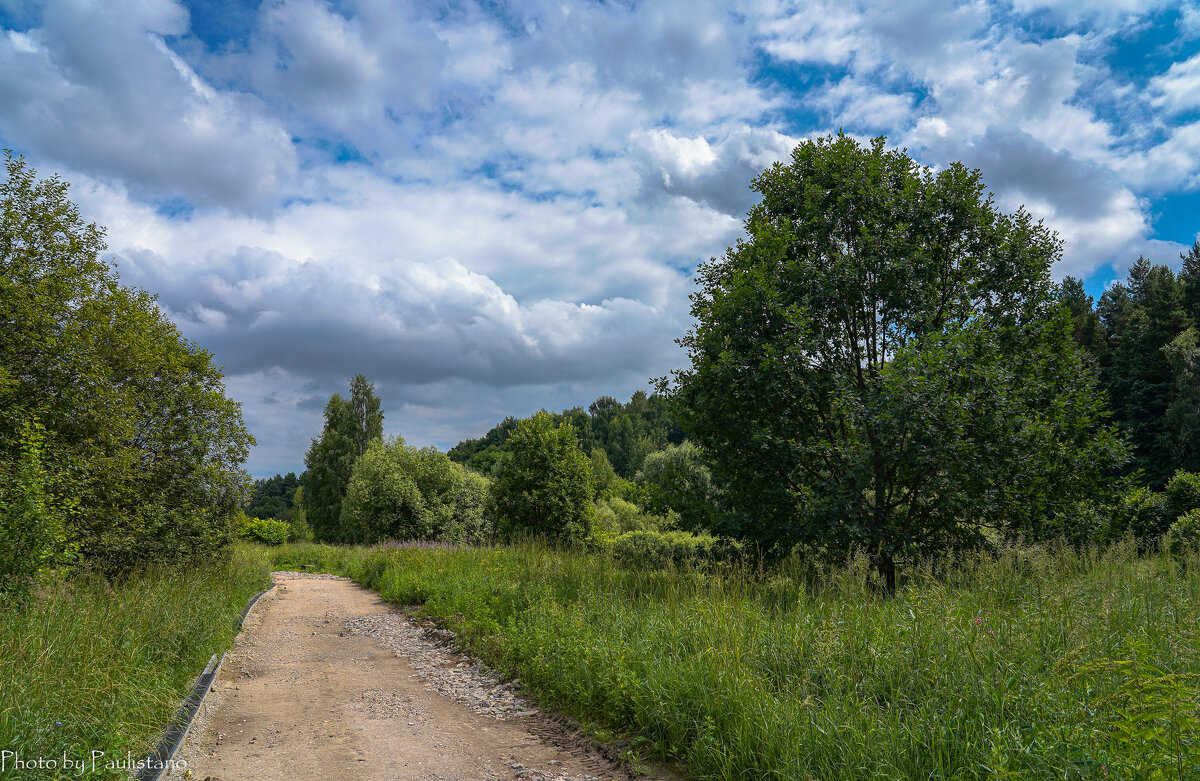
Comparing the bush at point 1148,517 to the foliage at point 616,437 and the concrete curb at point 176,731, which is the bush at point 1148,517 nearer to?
the concrete curb at point 176,731

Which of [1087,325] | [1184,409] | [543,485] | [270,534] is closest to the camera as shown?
[543,485]

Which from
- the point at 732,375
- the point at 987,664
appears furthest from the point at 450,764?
the point at 732,375

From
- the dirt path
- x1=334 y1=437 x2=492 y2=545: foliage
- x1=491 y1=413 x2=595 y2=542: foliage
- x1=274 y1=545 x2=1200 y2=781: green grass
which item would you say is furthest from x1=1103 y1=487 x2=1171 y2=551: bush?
x1=334 y1=437 x2=492 y2=545: foliage

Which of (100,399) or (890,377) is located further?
(100,399)

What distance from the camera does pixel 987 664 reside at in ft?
14.4

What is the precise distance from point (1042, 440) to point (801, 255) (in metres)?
5.28

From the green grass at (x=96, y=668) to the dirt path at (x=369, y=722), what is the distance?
0.49 m

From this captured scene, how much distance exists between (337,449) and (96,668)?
5234 centimetres

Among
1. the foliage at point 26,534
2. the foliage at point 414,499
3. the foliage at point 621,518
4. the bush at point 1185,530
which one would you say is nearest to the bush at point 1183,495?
the bush at point 1185,530

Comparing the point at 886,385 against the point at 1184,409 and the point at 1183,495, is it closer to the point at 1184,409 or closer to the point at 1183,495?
the point at 1183,495

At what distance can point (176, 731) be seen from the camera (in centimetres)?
503

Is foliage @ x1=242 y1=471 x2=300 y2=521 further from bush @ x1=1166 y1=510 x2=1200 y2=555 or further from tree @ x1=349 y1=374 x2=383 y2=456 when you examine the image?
bush @ x1=1166 y1=510 x2=1200 y2=555

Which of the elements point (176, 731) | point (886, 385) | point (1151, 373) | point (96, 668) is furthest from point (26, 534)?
point (1151, 373)

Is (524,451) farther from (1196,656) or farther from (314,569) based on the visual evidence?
(1196,656)
